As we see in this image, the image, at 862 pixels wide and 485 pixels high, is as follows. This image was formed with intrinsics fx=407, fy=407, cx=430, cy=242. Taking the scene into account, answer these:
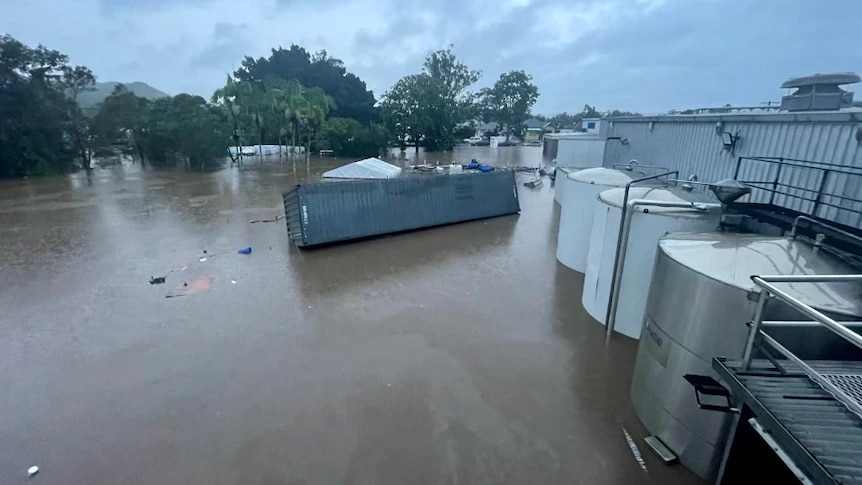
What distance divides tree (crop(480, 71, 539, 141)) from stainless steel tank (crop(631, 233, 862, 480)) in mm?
58878

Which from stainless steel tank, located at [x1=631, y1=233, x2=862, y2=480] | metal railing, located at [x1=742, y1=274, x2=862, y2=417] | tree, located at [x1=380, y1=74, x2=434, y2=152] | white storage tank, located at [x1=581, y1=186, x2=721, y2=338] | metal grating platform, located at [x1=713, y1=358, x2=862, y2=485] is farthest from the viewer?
tree, located at [x1=380, y1=74, x2=434, y2=152]

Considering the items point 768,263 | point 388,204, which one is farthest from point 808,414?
point 388,204

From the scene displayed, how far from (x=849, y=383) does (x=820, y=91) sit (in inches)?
306

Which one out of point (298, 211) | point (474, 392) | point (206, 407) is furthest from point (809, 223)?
point (298, 211)

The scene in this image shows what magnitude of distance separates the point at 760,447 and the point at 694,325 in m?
1.18

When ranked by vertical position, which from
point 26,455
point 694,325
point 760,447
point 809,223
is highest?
point 809,223

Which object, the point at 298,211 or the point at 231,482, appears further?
the point at 298,211

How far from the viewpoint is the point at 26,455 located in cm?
466

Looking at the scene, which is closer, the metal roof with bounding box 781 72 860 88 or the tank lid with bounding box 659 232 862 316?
the tank lid with bounding box 659 232 862 316

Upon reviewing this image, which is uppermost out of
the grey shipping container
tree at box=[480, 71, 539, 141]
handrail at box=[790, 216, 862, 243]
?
tree at box=[480, 71, 539, 141]

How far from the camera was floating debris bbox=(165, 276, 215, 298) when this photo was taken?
8797mm

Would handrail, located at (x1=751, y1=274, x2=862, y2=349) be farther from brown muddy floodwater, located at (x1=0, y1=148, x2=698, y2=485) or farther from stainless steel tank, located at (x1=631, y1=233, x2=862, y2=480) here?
brown muddy floodwater, located at (x1=0, y1=148, x2=698, y2=485)

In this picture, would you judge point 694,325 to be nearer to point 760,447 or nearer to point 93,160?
point 760,447

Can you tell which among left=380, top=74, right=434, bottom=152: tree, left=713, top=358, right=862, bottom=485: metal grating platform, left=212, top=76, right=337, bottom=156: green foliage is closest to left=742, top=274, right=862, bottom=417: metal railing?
left=713, top=358, right=862, bottom=485: metal grating platform
